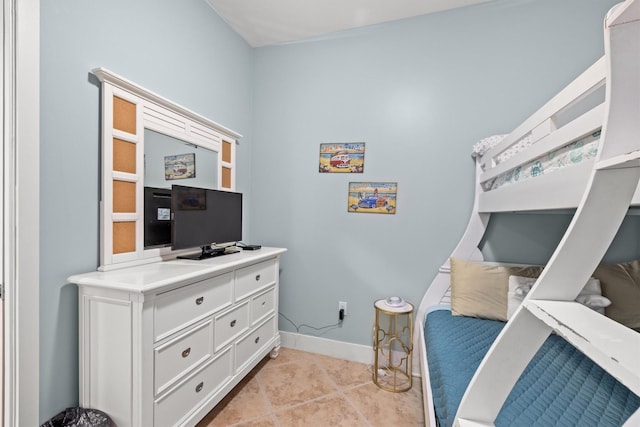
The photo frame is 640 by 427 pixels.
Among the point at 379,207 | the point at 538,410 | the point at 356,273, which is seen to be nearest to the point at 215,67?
Answer: the point at 379,207

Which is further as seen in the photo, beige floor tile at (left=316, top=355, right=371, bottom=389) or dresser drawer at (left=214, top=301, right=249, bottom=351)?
beige floor tile at (left=316, top=355, right=371, bottom=389)

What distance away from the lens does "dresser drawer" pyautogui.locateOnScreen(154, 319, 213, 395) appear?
1312 mm

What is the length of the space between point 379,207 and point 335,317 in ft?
3.41

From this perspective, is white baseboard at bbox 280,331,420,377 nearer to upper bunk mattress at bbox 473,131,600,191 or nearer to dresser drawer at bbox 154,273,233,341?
dresser drawer at bbox 154,273,233,341

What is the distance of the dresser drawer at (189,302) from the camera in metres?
1.31

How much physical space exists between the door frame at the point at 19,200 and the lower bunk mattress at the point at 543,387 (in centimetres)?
167

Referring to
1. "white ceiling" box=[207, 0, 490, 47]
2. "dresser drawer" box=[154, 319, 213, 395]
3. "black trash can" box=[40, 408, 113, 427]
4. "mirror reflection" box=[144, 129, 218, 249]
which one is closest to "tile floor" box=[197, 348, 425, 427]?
"dresser drawer" box=[154, 319, 213, 395]

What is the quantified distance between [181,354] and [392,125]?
2.15 meters

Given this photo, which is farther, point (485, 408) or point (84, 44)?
point (84, 44)

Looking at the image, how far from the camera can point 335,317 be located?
2.52 m

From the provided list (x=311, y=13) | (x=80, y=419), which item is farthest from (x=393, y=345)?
(x=311, y=13)

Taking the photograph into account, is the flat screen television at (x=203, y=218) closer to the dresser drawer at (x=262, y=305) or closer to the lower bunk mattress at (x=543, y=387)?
the dresser drawer at (x=262, y=305)

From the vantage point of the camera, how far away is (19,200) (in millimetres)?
1131

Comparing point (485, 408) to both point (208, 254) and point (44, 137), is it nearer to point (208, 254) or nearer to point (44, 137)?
point (208, 254)
